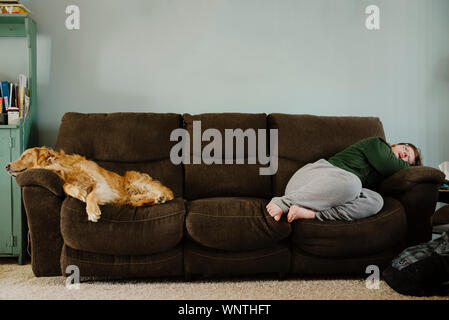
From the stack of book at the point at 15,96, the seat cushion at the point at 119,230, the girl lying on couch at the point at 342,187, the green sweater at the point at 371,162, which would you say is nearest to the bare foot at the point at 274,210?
the girl lying on couch at the point at 342,187

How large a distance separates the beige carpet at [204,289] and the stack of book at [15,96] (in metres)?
1.21

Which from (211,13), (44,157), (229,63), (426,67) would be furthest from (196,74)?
(426,67)

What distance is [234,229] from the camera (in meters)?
2.02

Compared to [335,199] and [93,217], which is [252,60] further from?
[93,217]

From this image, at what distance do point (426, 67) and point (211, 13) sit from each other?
5.97 ft

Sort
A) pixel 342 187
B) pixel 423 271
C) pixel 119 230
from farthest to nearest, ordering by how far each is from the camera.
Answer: pixel 342 187
pixel 119 230
pixel 423 271

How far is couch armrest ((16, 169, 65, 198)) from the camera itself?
2.03m

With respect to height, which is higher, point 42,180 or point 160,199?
point 42,180

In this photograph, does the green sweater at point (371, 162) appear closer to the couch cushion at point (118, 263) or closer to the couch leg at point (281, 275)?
the couch leg at point (281, 275)

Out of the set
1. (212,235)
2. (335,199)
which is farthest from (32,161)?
(335,199)

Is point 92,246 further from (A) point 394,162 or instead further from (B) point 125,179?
(A) point 394,162

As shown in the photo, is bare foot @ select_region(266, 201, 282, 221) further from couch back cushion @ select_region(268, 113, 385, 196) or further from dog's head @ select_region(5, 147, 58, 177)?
dog's head @ select_region(5, 147, 58, 177)

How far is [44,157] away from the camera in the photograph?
229 centimetres

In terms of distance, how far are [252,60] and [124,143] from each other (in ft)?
4.10
